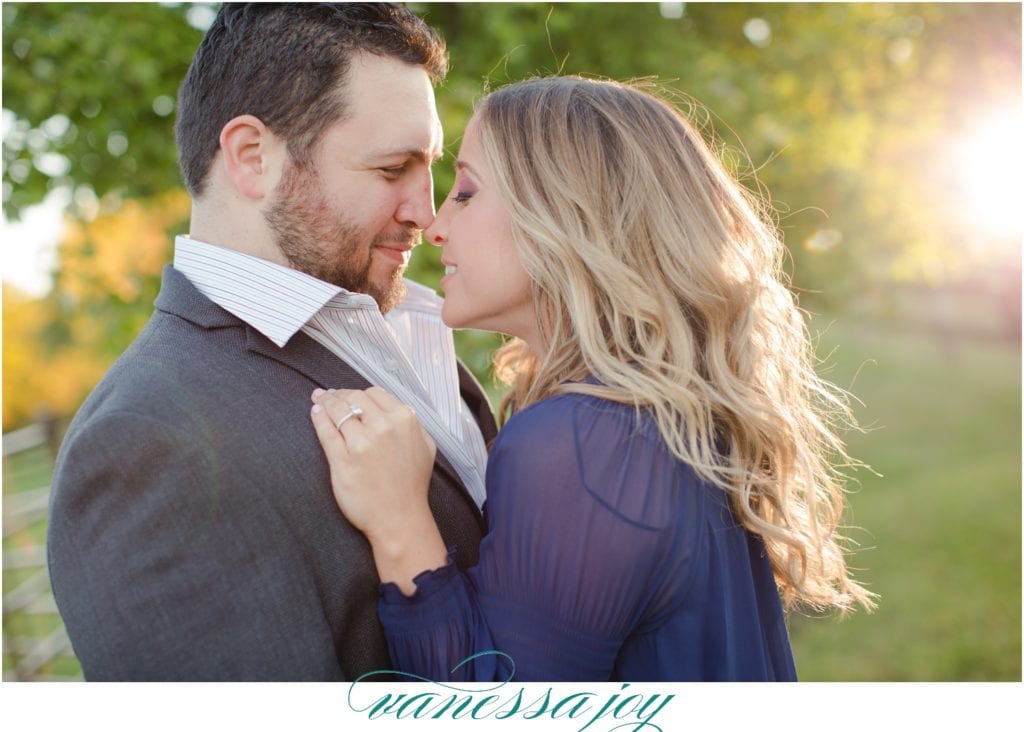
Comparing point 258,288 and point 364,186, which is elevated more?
point 364,186

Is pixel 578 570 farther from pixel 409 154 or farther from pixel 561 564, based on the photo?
pixel 409 154

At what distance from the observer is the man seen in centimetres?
170

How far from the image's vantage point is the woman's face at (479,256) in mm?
2246

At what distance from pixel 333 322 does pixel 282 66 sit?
0.67 metres

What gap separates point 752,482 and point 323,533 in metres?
0.92

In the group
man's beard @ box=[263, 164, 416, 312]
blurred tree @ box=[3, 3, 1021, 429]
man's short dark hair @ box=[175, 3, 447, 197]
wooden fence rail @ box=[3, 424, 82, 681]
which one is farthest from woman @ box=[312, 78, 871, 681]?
wooden fence rail @ box=[3, 424, 82, 681]

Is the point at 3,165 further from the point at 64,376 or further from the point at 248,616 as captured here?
the point at 64,376

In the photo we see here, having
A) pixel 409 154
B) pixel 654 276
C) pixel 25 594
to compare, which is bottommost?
pixel 25 594

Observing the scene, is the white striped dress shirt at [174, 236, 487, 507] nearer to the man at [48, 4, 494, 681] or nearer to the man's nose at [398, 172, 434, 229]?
the man at [48, 4, 494, 681]

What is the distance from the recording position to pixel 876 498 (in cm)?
1349

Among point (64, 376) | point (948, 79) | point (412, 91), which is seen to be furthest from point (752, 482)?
point (64, 376)

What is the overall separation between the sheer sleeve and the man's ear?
95cm

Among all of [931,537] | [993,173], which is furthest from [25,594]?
[931,537]

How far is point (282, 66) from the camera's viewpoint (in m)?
2.31
